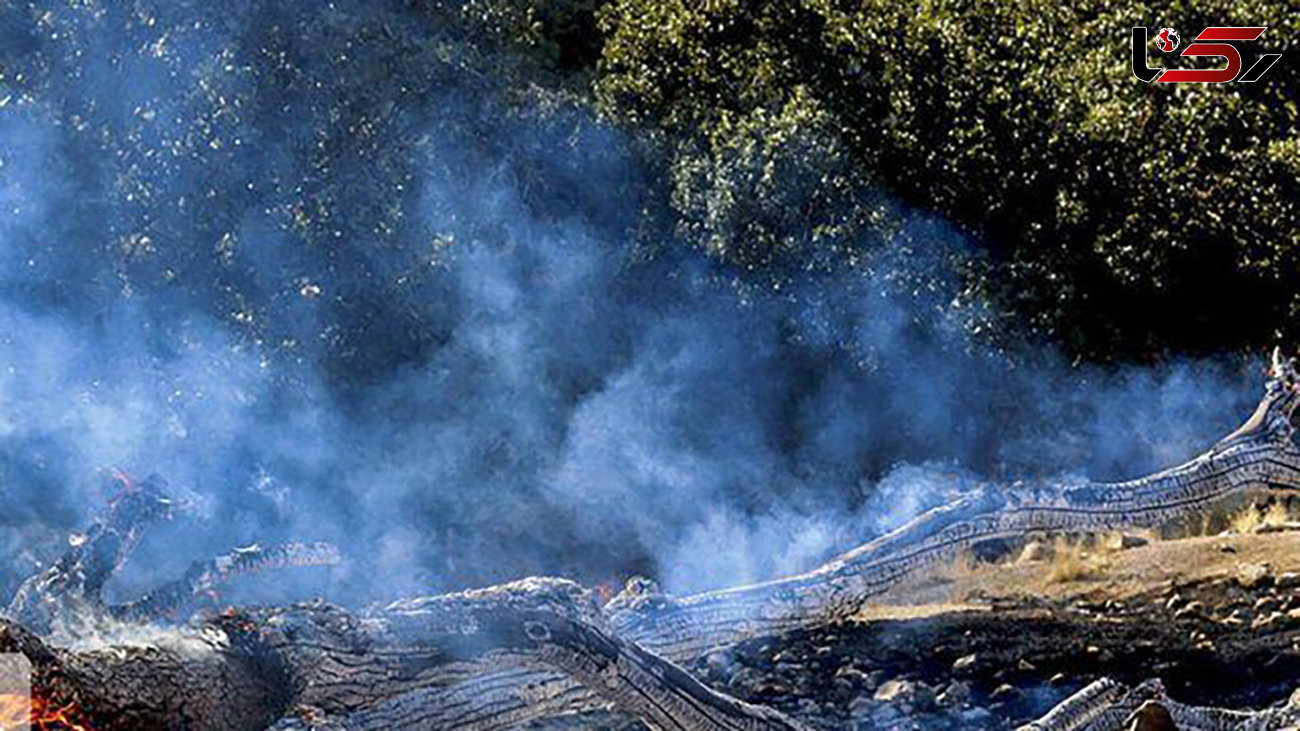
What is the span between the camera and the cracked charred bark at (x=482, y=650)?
23.1ft

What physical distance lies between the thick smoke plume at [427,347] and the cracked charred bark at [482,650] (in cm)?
162

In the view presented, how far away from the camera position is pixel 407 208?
41.4 feet

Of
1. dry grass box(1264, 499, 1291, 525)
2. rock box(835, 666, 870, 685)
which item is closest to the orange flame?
rock box(835, 666, 870, 685)

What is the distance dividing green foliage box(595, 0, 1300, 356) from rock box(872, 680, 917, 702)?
3.59m

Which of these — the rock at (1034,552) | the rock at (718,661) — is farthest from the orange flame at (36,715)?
the rock at (1034,552)

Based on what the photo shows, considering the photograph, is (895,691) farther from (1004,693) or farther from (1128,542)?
(1128,542)

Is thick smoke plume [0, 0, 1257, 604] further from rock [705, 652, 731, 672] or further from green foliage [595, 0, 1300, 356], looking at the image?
rock [705, 652, 731, 672]

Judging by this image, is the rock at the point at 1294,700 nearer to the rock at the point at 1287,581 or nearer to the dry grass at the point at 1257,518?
the rock at the point at 1287,581

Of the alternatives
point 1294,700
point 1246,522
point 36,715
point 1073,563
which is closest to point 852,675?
point 1073,563

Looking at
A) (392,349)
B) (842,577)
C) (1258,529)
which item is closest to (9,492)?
(392,349)

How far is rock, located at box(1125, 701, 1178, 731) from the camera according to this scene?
30.8 feet

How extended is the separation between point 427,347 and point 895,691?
15.1 feet

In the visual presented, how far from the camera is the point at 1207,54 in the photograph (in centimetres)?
1241

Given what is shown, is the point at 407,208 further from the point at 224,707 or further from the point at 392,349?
the point at 224,707
